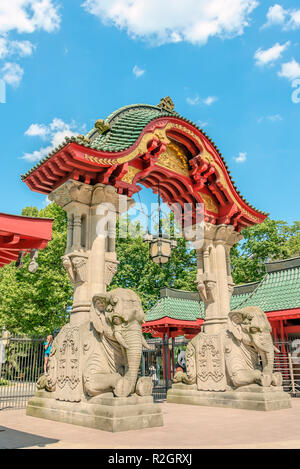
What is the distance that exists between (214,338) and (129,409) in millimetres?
4385

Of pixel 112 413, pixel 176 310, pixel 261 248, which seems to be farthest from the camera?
pixel 261 248

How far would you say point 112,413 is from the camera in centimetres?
633

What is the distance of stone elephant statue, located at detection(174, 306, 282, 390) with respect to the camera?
9352 mm

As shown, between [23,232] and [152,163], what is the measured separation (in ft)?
17.3

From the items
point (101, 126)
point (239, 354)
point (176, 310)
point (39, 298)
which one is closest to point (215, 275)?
point (239, 354)

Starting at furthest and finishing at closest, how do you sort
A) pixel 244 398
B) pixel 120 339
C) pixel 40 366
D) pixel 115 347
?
pixel 40 366
pixel 244 398
pixel 115 347
pixel 120 339

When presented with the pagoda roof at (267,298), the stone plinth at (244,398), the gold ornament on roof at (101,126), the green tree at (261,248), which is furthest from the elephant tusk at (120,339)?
the green tree at (261,248)

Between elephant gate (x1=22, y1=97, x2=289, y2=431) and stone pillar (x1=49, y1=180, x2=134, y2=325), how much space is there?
24mm

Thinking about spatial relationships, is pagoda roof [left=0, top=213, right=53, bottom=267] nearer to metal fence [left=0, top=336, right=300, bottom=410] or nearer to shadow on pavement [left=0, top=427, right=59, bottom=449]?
shadow on pavement [left=0, top=427, right=59, bottom=449]

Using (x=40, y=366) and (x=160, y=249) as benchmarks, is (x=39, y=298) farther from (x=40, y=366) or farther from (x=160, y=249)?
(x=160, y=249)

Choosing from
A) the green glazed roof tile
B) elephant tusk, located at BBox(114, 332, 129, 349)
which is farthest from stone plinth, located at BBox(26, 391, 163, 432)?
the green glazed roof tile

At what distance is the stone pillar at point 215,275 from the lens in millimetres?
11180
